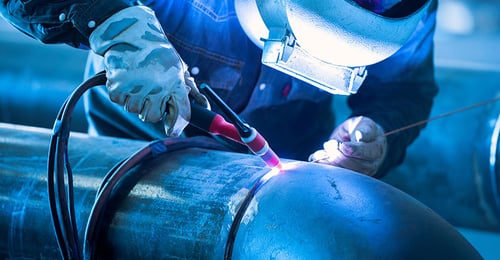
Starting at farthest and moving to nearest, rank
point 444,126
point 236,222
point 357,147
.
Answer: point 444,126 < point 357,147 < point 236,222

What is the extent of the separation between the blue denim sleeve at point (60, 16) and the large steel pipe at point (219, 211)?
166 millimetres

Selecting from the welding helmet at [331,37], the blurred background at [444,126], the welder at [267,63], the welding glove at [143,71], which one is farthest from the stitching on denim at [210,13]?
the blurred background at [444,126]

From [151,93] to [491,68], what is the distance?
114cm

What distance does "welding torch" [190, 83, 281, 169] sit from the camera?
755mm

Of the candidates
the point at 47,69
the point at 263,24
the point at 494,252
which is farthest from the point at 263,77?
the point at 47,69

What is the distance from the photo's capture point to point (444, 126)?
152 cm

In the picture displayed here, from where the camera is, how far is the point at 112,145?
924 mm

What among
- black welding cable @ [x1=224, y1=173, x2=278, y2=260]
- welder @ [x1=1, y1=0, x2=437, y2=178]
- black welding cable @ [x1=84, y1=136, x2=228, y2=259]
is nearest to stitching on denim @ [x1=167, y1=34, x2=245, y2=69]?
welder @ [x1=1, y1=0, x2=437, y2=178]

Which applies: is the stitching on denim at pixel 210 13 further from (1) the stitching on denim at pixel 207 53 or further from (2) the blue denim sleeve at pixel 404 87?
(2) the blue denim sleeve at pixel 404 87

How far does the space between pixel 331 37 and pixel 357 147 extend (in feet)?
0.89

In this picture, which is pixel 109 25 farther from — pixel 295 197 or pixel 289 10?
pixel 295 197

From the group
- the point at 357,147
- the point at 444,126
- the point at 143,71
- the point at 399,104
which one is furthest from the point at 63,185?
the point at 444,126

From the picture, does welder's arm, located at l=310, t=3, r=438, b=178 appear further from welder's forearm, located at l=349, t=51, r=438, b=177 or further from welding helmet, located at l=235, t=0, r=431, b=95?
welding helmet, located at l=235, t=0, r=431, b=95

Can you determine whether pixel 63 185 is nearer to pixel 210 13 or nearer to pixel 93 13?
pixel 93 13
